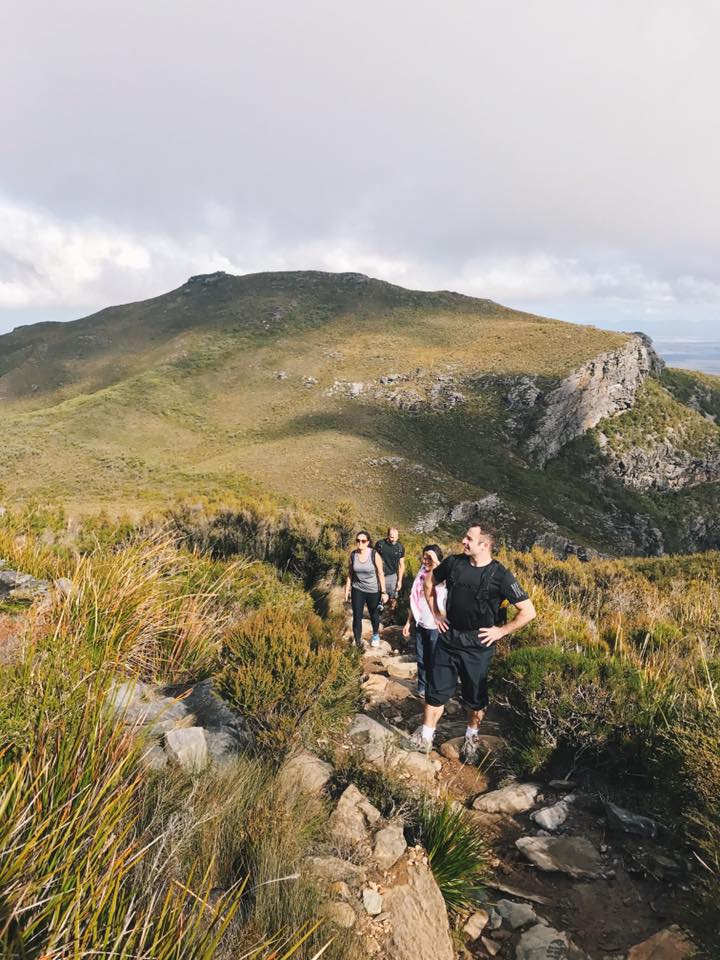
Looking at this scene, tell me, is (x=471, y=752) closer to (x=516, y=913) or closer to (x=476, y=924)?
(x=516, y=913)

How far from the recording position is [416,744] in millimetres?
4238

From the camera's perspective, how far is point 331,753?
355 cm

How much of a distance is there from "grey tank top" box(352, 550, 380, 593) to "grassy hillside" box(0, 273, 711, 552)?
85.8 feet

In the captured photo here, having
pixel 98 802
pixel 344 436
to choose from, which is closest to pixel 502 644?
pixel 98 802

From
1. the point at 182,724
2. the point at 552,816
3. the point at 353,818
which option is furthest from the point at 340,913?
the point at 552,816

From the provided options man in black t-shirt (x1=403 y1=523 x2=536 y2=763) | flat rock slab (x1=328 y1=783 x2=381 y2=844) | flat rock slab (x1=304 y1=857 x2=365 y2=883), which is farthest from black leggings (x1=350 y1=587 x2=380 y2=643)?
flat rock slab (x1=304 y1=857 x2=365 y2=883)

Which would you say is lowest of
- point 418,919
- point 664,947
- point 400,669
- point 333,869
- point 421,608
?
point 400,669

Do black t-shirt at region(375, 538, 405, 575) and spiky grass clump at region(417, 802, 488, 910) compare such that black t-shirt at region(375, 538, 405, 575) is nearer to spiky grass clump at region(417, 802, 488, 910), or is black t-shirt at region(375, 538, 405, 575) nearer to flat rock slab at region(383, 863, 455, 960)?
spiky grass clump at region(417, 802, 488, 910)

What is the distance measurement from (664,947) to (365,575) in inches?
190

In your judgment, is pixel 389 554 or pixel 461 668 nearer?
pixel 461 668

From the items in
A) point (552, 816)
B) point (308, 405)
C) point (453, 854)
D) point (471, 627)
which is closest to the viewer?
point (453, 854)

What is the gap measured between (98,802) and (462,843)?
2.07 m

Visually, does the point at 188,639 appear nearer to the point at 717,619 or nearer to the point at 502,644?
the point at 502,644

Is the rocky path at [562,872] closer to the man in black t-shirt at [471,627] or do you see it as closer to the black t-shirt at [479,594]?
the man in black t-shirt at [471,627]
